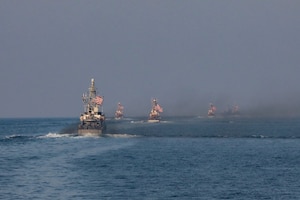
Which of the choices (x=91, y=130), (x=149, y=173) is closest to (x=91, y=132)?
(x=91, y=130)

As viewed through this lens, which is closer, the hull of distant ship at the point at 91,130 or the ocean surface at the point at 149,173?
the ocean surface at the point at 149,173

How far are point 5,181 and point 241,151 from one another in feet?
191

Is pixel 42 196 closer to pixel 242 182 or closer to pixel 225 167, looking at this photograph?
pixel 242 182

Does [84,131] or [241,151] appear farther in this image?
[84,131]

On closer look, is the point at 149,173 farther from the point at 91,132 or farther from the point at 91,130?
the point at 91,132

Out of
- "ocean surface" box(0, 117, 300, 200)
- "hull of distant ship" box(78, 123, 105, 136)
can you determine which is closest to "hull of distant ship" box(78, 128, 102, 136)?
"hull of distant ship" box(78, 123, 105, 136)

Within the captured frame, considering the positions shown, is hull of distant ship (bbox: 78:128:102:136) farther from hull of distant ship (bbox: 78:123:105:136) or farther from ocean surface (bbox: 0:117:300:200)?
ocean surface (bbox: 0:117:300:200)

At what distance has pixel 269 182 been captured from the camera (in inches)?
3123

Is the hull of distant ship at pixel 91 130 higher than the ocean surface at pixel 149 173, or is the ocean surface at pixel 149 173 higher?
the hull of distant ship at pixel 91 130

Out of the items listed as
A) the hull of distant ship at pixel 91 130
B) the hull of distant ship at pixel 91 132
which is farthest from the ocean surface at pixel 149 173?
the hull of distant ship at pixel 91 130

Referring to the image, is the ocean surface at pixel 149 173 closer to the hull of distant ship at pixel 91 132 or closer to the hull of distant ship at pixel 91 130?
the hull of distant ship at pixel 91 132

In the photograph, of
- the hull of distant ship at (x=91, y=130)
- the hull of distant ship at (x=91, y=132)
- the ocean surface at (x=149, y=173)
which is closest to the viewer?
the ocean surface at (x=149, y=173)

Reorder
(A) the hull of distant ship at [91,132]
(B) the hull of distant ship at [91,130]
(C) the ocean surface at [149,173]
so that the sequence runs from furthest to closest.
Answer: (B) the hull of distant ship at [91,130]
(A) the hull of distant ship at [91,132]
(C) the ocean surface at [149,173]

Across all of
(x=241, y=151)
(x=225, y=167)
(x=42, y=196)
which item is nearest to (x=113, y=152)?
(x=241, y=151)
